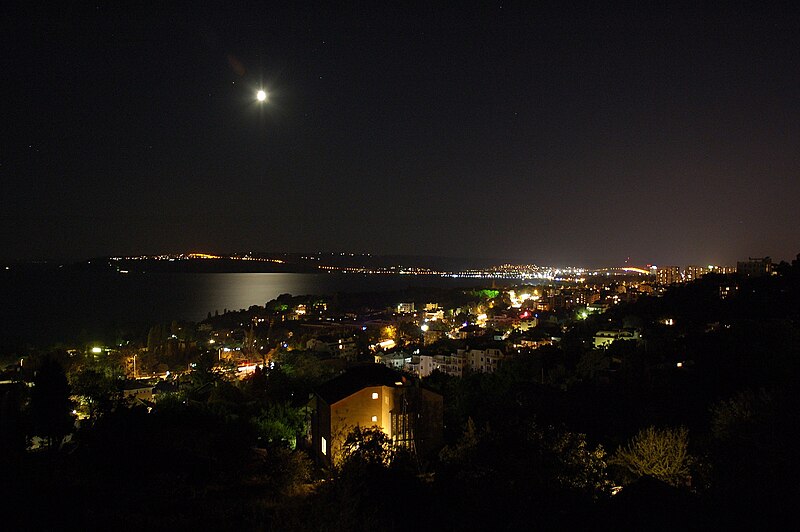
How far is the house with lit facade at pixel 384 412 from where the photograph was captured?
7.50 m

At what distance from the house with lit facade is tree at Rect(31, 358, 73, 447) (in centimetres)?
367

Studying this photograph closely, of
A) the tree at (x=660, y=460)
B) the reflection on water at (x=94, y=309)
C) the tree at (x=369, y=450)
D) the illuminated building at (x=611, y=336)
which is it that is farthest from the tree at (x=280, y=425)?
the reflection on water at (x=94, y=309)

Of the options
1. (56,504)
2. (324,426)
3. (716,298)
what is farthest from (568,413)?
(716,298)

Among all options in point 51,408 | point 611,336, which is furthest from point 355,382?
point 611,336

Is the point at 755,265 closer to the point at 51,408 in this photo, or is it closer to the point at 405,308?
the point at 405,308

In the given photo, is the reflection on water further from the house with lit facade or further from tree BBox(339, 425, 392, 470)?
tree BBox(339, 425, 392, 470)

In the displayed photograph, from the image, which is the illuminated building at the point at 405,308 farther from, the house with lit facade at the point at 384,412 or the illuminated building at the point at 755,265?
the house with lit facade at the point at 384,412

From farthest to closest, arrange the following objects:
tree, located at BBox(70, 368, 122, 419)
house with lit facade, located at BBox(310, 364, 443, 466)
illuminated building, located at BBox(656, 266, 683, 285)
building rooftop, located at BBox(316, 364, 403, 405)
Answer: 1. illuminated building, located at BBox(656, 266, 683, 285)
2. tree, located at BBox(70, 368, 122, 419)
3. building rooftop, located at BBox(316, 364, 403, 405)
4. house with lit facade, located at BBox(310, 364, 443, 466)

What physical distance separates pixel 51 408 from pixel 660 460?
7879mm

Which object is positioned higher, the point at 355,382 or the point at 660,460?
the point at 355,382

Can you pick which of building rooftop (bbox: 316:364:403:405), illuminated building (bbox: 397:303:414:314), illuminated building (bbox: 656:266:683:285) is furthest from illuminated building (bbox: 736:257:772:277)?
building rooftop (bbox: 316:364:403:405)

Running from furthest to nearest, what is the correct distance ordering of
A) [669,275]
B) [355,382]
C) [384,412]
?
1. [669,275]
2. [355,382]
3. [384,412]

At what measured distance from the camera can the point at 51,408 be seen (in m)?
8.09

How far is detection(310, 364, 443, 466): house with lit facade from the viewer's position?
7.50 m
